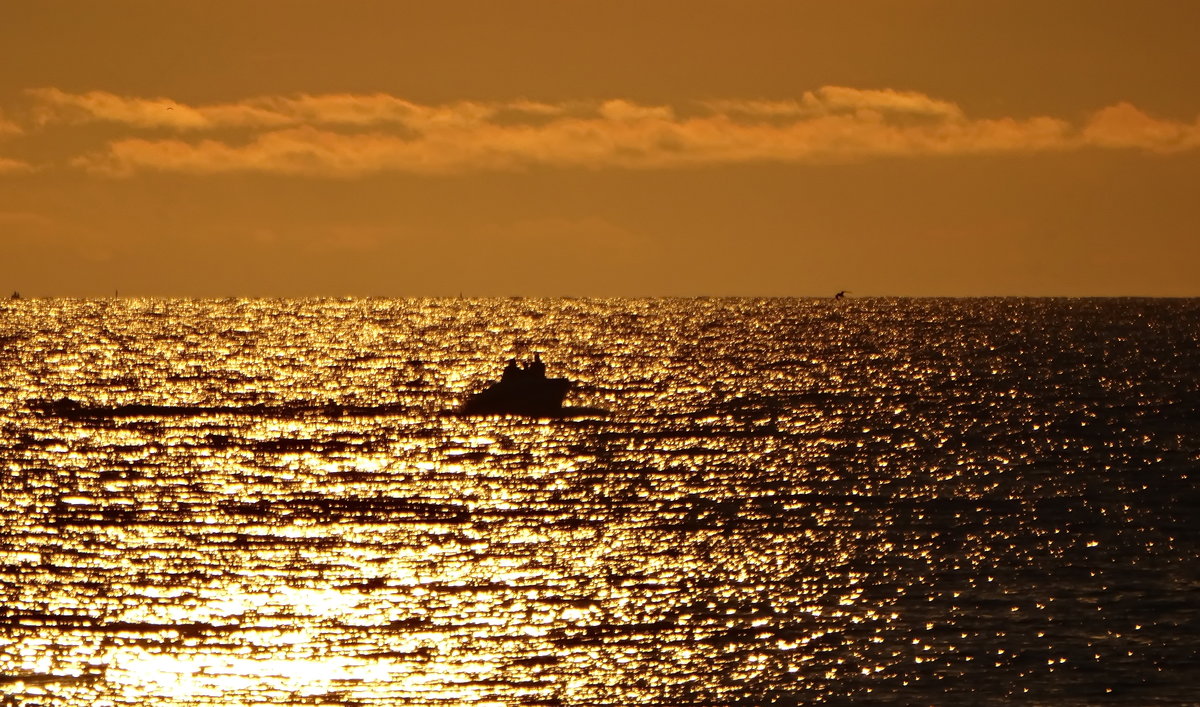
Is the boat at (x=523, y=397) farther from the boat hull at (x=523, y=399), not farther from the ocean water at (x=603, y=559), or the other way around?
the ocean water at (x=603, y=559)

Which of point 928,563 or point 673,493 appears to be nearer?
point 928,563

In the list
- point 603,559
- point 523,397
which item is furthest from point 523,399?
point 603,559

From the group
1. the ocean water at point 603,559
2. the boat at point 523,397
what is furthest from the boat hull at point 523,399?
the ocean water at point 603,559

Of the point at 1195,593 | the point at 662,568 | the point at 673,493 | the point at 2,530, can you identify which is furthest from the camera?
the point at 673,493

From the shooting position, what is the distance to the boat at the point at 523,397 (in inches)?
4892

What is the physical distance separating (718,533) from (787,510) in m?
7.55

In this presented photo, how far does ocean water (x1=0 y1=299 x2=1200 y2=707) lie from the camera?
4666 cm

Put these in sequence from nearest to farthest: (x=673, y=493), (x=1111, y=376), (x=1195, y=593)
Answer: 1. (x=1195, y=593)
2. (x=673, y=493)
3. (x=1111, y=376)

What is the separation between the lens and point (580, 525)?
71.6 meters

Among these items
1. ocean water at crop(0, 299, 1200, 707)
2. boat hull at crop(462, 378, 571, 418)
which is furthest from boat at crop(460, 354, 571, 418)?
ocean water at crop(0, 299, 1200, 707)

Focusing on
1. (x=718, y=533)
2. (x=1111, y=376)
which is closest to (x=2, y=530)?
(x=718, y=533)

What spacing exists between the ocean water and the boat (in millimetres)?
2687

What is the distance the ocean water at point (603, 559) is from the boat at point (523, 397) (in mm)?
2687

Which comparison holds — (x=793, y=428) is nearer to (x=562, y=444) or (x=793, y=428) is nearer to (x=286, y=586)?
(x=562, y=444)
